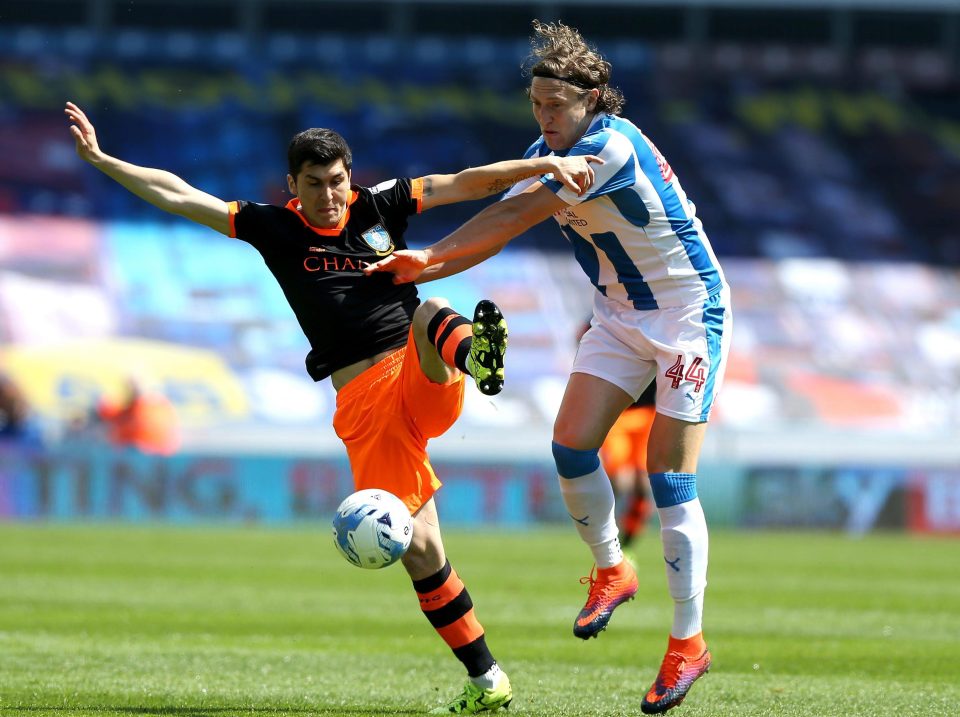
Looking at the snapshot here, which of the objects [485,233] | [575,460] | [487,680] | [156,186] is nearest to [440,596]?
[487,680]

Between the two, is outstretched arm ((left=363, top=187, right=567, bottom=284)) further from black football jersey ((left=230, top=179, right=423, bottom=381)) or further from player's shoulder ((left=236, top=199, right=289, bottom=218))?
player's shoulder ((left=236, top=199, right=289, bottom=218))

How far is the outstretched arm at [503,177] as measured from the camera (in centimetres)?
561

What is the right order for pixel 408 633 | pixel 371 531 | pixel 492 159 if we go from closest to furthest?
pixel 371 531, pixel 408 633, pixel 492 159

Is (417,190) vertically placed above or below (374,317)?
above

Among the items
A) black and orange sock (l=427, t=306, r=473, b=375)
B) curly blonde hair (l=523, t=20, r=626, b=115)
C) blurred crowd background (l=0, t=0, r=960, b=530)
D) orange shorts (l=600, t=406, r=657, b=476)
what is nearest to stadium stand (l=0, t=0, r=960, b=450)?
blurred crowd background (l=0, t=0, r=960, b=530)

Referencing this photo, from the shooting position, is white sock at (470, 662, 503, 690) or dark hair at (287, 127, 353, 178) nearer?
dark hair at (287, 127, 353, 178)

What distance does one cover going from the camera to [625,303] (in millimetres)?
6195

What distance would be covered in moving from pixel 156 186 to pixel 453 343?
1374mm

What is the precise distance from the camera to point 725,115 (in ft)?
101

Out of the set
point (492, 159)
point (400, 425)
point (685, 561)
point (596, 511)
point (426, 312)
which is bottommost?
point (685, 561)

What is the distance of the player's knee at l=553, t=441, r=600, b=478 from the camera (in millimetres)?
6199

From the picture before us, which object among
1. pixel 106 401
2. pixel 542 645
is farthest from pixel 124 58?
pixel 542 645

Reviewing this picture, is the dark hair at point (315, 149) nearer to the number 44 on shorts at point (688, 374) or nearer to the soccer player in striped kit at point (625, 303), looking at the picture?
the soccer player in striped kit at point (625, 303)

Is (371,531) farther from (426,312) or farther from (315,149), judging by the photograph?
(315,149)
